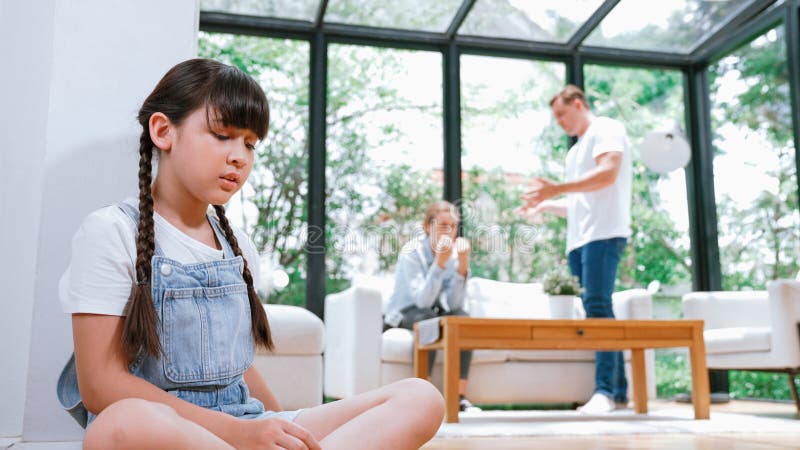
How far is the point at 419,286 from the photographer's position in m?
3.89

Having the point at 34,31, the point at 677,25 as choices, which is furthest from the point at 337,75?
the point at 34,31

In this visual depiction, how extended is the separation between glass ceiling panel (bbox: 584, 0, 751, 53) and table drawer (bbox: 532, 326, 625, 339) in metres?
2.37

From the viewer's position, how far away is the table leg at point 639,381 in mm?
3633

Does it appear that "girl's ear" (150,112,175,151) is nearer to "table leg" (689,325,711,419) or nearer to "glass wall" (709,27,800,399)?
"table leg" (689,325,711,419)

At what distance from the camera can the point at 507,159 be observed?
5137mm

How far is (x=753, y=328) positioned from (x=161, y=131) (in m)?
3.54

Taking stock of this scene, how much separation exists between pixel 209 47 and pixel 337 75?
2.67 feet

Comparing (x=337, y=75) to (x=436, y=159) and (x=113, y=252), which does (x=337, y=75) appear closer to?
(x=436, y=159)

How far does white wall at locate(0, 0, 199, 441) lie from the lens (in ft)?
4.36

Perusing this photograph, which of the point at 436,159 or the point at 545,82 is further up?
the point at 545,82

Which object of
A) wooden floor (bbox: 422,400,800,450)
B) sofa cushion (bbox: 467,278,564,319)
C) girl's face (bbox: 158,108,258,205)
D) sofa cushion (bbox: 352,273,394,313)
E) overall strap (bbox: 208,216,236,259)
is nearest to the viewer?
girl's face (bbox: 158,108,258,205)

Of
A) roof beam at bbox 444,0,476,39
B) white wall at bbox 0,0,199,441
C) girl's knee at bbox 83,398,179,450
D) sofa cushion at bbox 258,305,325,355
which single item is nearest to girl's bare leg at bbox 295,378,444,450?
girl's knee at bbox 83,398,179,450

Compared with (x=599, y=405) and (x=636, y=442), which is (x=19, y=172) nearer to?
(x=636, y=442)

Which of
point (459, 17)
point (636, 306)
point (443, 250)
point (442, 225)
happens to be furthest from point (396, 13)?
point (636, 306)
